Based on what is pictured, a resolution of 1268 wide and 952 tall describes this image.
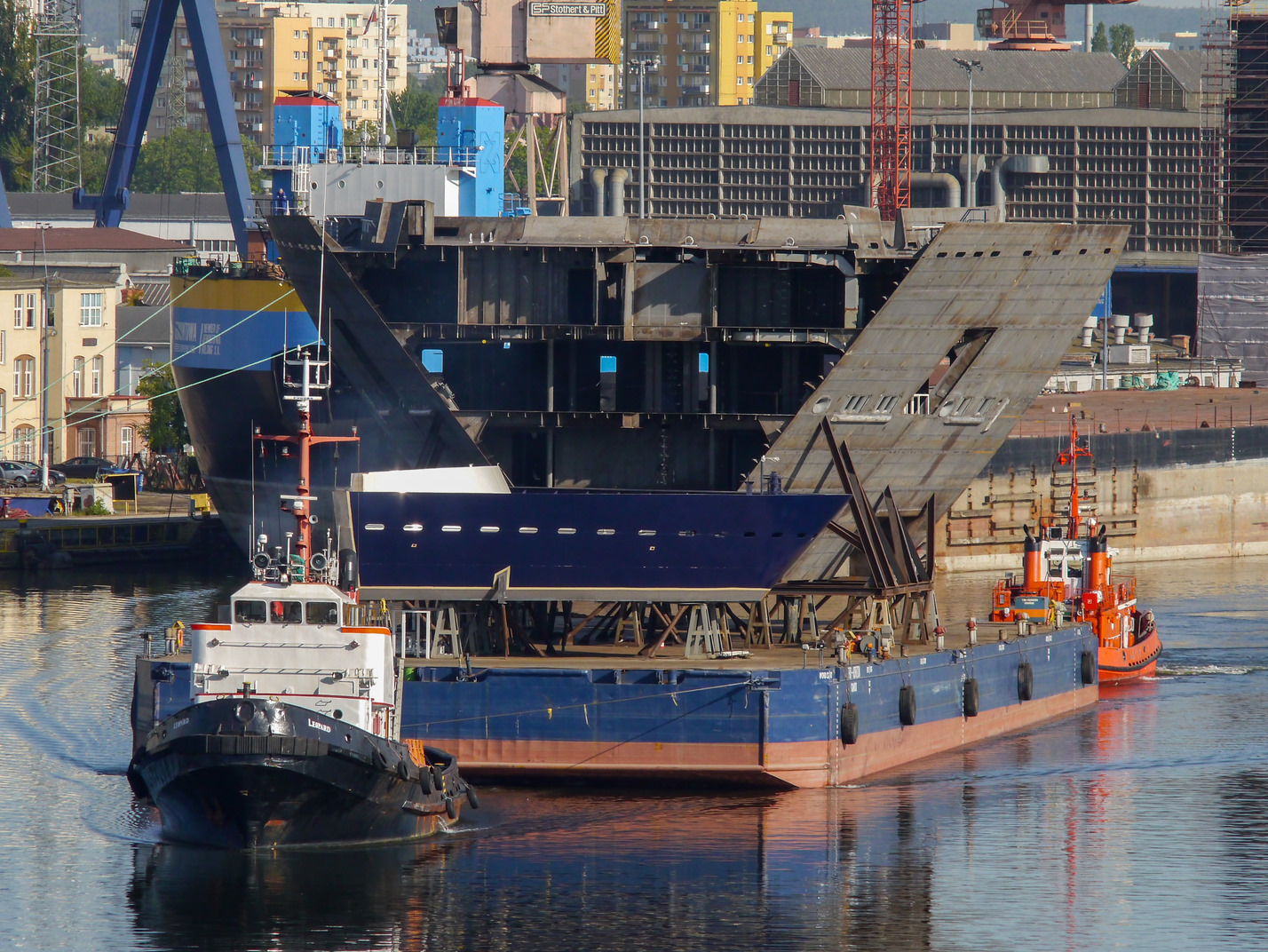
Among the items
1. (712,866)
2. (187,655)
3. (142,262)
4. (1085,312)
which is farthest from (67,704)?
(142,262)

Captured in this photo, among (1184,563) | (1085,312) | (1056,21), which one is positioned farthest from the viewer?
(1056,21)

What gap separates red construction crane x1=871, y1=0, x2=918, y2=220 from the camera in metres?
110

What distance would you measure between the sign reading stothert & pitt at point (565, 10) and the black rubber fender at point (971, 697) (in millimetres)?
51857

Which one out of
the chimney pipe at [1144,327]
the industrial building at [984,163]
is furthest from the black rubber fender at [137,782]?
the industrial building at [984,163]

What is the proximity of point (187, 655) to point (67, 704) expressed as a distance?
26.8ft

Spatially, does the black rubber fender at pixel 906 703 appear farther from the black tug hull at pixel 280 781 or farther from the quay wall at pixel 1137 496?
the quay wall at pixel 1137 496

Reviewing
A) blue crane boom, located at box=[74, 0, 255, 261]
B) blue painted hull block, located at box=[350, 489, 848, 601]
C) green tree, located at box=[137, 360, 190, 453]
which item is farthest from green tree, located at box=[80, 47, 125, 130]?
blue painted hull block, located at box=[350, 489, 848, 601]

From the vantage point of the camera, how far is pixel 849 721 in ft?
114

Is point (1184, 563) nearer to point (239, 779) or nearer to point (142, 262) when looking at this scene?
point (239, 779)

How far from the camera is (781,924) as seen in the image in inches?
1115

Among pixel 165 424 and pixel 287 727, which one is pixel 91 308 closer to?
pixel 165 424

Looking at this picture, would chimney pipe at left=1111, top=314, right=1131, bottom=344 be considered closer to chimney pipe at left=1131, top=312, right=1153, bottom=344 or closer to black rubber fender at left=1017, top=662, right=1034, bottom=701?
chimney pipe at left=1131, top=312, right=1153, bottom=344

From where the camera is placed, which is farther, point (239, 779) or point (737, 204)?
point (737, 204)

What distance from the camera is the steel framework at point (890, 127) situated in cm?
11006
